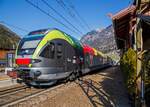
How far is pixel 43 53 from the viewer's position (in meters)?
6.05

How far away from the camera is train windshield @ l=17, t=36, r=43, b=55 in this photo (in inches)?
241

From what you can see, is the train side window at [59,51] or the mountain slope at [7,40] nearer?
the train side window at [59,51]

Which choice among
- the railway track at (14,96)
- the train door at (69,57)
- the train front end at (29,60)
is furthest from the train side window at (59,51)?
the railway track at (14,96)

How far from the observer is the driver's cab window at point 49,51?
20.0 ft

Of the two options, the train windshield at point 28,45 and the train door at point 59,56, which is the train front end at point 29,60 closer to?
the train windshield at point 28,45

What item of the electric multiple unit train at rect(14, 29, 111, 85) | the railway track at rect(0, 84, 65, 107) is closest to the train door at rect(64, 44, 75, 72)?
the electric multiple unit train at rect(14, 29, 111, 85)

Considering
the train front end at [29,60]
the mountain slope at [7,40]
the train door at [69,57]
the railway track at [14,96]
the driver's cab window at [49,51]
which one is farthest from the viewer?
the mountain slope at [7,40]

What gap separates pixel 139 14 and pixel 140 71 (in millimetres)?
1705

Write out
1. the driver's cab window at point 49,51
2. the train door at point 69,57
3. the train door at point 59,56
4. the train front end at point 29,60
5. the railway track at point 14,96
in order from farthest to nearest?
the train door at point 69,57, the train door at point 59,56, the driver's cab window at point 49,51, the train front end at point 29,60, the railway track at point 14,96

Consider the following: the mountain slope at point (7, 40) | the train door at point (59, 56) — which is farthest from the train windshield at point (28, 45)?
the mountain slope at point (7, 40)

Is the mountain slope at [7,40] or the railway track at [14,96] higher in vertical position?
the mountain slope at [7,40]

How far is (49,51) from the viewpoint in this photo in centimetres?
630

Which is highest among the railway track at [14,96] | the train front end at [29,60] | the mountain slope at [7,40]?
the mountain slope at [7,40]

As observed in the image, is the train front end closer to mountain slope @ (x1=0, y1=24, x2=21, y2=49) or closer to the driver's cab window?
the driver's cab window
